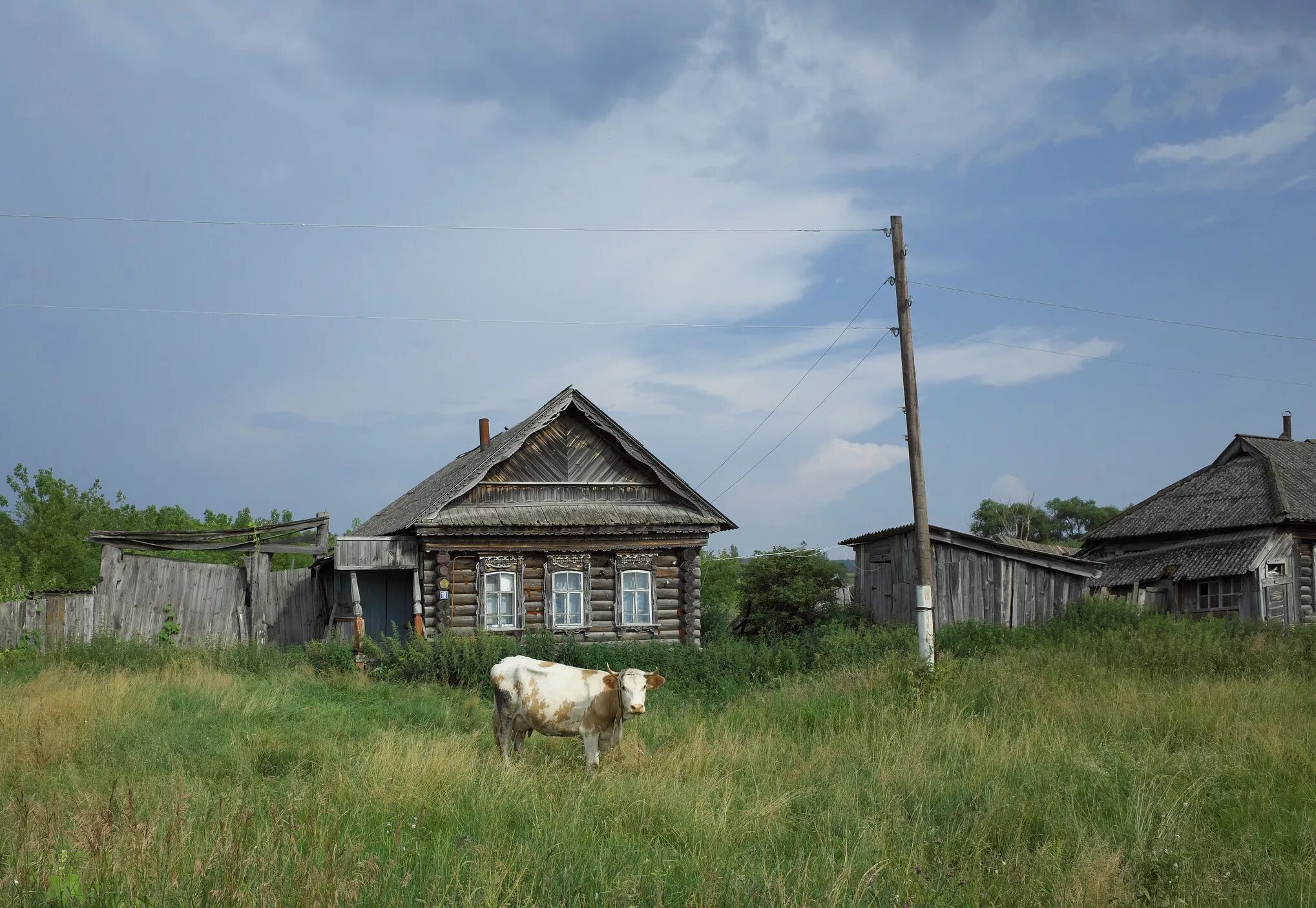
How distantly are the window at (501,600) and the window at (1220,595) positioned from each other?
791 inches

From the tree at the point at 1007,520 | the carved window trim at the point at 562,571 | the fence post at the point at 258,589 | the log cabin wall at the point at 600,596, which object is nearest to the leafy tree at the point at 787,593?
the log cabin wall at the point at 600,596

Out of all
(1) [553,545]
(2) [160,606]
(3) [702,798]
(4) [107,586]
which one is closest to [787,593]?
(1) [553,545]

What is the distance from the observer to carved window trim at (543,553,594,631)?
2292 cm

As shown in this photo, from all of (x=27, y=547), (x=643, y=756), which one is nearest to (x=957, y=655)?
(x=643, y=756)

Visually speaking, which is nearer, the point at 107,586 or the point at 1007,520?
the point at 107,586

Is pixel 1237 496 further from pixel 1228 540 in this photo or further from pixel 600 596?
pixel 600 596

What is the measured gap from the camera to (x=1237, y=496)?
31781 millimetres

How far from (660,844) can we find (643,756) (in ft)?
10.2

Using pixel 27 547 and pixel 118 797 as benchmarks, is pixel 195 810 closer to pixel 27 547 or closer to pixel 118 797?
pixel 118 797

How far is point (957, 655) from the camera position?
65.0 feet

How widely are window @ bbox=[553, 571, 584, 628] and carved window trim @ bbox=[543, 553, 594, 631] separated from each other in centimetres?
1

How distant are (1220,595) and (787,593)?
12.8 metres

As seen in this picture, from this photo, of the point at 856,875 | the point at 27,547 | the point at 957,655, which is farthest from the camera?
the point at 27,547

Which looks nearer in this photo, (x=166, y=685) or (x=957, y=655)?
(x=166, y=685)
